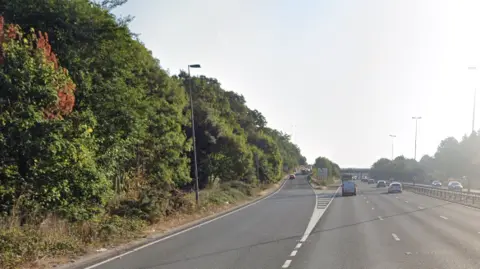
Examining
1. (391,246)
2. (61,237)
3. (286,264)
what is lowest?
(391,246)

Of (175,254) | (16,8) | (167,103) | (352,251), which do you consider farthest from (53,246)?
(167,103)

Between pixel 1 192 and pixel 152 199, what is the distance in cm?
891

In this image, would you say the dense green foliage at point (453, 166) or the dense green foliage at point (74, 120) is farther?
the dense green foliage at point (453, 166)

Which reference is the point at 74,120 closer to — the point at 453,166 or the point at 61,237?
the point at 61,237

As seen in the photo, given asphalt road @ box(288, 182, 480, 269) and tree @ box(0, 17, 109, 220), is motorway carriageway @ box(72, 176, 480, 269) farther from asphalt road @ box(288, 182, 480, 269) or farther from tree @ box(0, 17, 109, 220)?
tree @ box(0, 17, 109, 220)

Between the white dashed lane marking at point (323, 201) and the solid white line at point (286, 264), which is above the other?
the solid white line at point (286, 264)

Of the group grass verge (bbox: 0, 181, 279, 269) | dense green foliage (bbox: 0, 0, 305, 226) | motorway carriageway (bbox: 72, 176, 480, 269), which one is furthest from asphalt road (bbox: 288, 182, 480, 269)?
dense green foliage (bbox: 0, 0, 305, 226)

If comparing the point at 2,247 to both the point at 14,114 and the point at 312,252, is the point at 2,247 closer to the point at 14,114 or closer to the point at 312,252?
the point at 14,114

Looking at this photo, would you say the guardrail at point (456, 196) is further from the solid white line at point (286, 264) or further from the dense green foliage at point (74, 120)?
the solid white line at point (286, 264)

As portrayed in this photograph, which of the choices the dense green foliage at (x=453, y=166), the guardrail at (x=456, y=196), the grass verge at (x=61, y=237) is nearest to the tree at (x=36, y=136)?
the grass verge at (x=61, y=237)

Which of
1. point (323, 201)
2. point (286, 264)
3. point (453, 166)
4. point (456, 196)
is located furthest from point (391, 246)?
point (453, 166)

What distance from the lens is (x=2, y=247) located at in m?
12.6

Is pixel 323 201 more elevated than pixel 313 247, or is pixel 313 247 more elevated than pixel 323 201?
pixel 313 247

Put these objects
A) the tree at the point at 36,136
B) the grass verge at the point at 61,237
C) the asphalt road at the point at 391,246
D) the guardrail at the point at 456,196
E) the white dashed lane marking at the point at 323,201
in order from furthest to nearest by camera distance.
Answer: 1. the guardrail at the point at 456,196
2. the white dashed lane marking at the point at 323,201
3. the tree at the point at 36,136
4. the asphalt road at the point at 391,246
5. the grass verge at the point at 61,237
